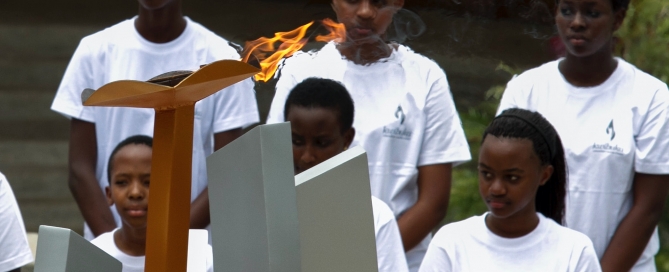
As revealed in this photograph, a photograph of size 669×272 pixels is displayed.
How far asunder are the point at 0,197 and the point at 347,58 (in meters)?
1.22

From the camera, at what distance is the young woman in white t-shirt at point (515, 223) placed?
9.58 ft

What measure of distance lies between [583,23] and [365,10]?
0.75 meters

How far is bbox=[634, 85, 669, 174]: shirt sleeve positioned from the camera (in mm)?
3320

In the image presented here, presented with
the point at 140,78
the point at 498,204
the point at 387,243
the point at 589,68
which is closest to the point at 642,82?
the point at 589,68

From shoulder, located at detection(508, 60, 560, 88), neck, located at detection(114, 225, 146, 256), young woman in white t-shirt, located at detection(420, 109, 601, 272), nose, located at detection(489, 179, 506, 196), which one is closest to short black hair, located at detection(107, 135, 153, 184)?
neck, located at detection(114, 225, 146, 256)

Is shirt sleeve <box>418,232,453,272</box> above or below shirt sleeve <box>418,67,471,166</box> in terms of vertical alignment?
below

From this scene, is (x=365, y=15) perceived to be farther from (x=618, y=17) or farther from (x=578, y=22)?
(x=618, y=17)

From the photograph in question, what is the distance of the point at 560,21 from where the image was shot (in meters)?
3.34

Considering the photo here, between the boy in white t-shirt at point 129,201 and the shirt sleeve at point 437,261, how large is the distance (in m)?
0.87

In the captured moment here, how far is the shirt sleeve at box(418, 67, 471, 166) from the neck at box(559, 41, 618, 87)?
0.44 metres

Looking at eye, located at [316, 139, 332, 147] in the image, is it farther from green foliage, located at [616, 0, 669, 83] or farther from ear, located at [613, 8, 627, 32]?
green foliage, located at [616, 0, 669, 83]

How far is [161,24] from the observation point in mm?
3578

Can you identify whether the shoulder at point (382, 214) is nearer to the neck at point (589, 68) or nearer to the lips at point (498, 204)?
the lips at point (498, 204)

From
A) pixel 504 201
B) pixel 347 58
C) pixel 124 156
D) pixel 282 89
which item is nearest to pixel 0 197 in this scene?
pixel 124 156
